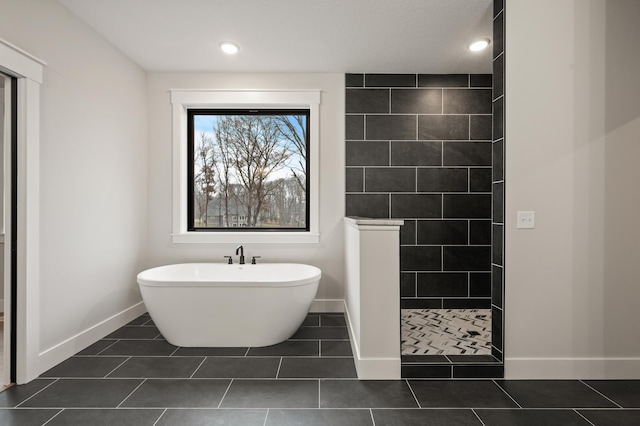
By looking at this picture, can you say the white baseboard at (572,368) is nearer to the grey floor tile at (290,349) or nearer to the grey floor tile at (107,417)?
the grey floor tile at (290,349)

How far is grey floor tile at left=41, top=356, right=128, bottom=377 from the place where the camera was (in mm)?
2297

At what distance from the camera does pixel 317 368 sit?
2385 millimetres

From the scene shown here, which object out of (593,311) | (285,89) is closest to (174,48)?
(285,89)

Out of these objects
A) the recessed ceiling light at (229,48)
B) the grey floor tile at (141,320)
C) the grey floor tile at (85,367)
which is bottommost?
the grey floor tile at (85,367)

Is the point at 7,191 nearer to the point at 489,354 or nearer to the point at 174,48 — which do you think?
the point at 174,48

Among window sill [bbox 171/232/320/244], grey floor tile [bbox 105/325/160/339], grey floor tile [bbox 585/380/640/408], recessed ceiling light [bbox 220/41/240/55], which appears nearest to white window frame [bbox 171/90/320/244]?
window sill [bbox 171/232/320/244]

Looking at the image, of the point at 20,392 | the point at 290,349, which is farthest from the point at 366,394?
the point at 20,392

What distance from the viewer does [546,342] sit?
2.24m

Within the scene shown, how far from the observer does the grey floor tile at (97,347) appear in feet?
8.68

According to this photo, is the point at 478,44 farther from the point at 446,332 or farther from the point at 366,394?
the point at 366,394

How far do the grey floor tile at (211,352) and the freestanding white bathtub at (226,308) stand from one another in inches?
1.4

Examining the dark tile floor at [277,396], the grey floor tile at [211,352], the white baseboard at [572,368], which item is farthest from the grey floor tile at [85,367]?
the white baseboard at [572,368]

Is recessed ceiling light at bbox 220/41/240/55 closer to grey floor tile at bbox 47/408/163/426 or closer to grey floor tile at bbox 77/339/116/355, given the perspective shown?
grey floor tile at bbox 77/339/116/355

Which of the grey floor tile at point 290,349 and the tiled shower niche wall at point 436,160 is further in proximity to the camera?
the tiled shower niche wall at point 436,160
